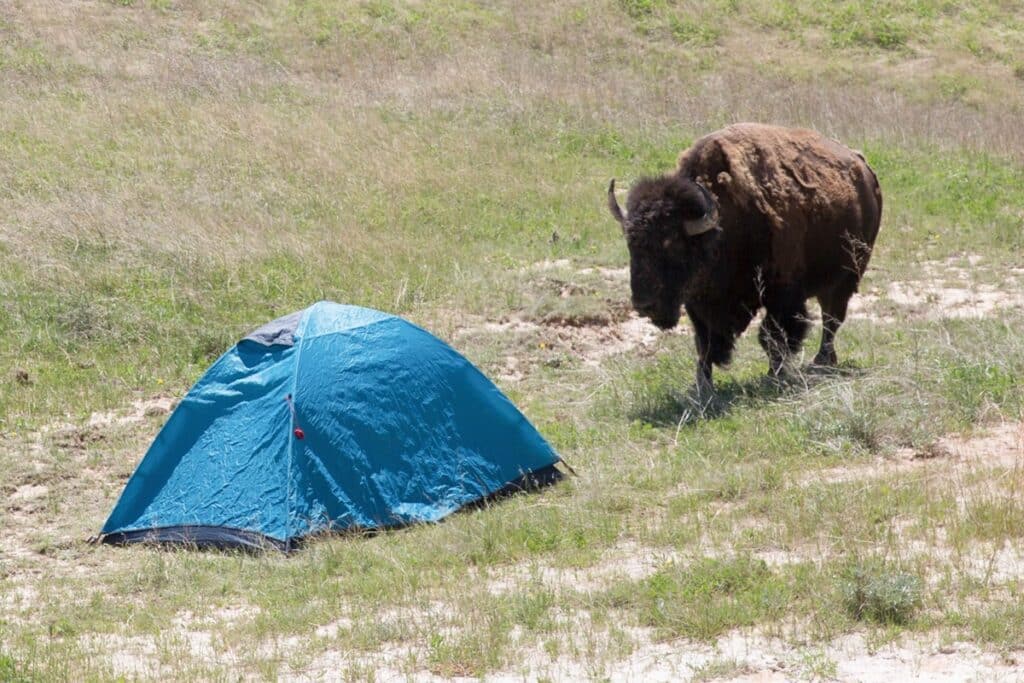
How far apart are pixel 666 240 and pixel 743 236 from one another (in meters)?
0.88

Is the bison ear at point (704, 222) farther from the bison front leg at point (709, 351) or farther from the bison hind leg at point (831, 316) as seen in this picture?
the bison hind leg at point (831, 316)

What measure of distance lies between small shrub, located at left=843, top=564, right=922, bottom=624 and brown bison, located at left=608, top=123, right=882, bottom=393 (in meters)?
4.06

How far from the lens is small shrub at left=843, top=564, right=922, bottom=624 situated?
568 centimetres

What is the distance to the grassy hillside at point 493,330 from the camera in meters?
6.09

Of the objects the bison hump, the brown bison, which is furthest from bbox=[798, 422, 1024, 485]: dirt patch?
the bison hump

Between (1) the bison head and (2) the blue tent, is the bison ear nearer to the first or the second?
(1) the bison head

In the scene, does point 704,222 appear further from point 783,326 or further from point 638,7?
point 638,7

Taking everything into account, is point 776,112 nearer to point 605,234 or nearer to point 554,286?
point 605,234

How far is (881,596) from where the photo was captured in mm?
5707

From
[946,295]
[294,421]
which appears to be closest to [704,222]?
[294,421]

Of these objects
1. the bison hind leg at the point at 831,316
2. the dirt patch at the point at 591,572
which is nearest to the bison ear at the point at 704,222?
the bison hind leg at the point at 831,316

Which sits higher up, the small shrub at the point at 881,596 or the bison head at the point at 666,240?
the bison head at the point at 666,240

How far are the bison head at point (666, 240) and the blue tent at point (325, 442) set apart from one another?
1.53 m

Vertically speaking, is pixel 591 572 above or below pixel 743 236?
below
